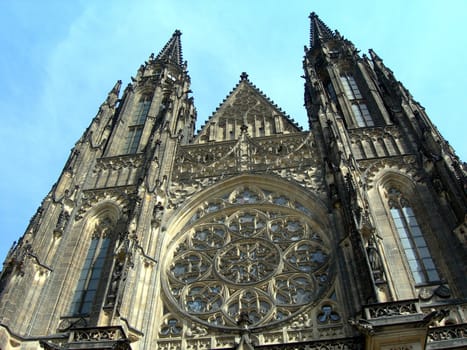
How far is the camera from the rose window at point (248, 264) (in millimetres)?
14031

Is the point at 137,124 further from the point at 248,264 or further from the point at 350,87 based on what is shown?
the point at 248,264

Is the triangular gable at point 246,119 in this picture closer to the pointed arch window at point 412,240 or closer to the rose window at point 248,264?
the rose window at point 248,264

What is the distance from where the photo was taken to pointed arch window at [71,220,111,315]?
49.3 ft

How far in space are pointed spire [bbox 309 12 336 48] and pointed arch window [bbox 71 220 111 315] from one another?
16.8 meters

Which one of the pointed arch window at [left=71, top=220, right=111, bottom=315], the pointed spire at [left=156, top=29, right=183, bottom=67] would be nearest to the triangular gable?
the pointed arch window at [left=71, top=220, right=111, bottom=315]

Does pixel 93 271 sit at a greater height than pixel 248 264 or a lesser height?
greater

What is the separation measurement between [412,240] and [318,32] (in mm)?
18133

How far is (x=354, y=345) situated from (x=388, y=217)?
533 centimetres

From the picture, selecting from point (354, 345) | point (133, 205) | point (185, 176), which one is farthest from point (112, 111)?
point (354, 345)

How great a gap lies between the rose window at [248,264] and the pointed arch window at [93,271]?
6.96 ft

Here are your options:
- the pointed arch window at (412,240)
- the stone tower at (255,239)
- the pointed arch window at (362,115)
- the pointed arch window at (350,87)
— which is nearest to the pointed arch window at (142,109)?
the stone tower at (255,239)

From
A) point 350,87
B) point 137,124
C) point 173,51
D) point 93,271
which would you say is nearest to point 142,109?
point 137,124

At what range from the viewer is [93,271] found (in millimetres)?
16109

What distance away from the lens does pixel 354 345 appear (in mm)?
11609
